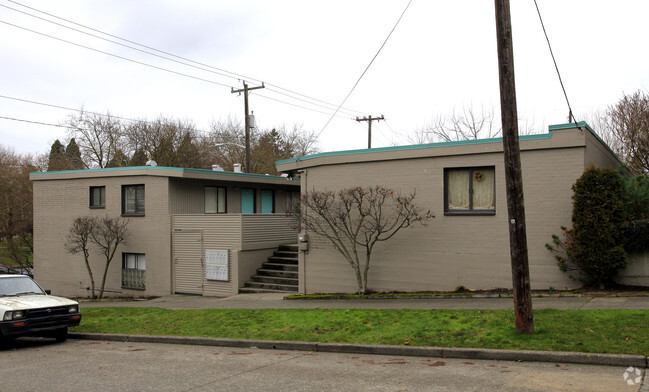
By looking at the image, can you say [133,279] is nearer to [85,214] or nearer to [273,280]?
[85,214]

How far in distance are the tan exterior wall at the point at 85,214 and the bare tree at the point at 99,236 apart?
0.36m

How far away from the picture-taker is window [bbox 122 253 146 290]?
72.5 feet

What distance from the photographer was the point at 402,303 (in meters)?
13.5

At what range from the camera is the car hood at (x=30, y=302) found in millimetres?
11664

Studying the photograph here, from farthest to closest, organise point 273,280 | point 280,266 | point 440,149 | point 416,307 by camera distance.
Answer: point 280,266 → point 273,280 → point 440,149 → point 416,307

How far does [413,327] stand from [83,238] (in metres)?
16.1

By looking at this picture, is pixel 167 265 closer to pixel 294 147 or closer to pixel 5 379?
pixel 5 379

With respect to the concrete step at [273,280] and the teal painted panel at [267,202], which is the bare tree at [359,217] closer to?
the concrete step at [273,280]

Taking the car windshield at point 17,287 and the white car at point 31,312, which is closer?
the white car at point 31,312

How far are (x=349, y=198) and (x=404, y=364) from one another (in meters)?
7.52

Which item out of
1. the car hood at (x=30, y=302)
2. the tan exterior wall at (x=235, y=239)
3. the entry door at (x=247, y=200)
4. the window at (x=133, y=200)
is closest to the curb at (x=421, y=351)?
the car hood at (x=30, y=302)

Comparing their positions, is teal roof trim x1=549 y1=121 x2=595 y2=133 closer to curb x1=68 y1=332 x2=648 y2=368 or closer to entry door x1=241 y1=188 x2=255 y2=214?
curb x1=68 y1=332 x2=648 y2=368

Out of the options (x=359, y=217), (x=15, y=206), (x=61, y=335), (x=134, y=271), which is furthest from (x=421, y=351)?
(x=15, y=206)

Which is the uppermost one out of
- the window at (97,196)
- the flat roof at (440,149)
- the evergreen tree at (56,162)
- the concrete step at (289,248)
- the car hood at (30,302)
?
the evergreen tree at (56,162)
